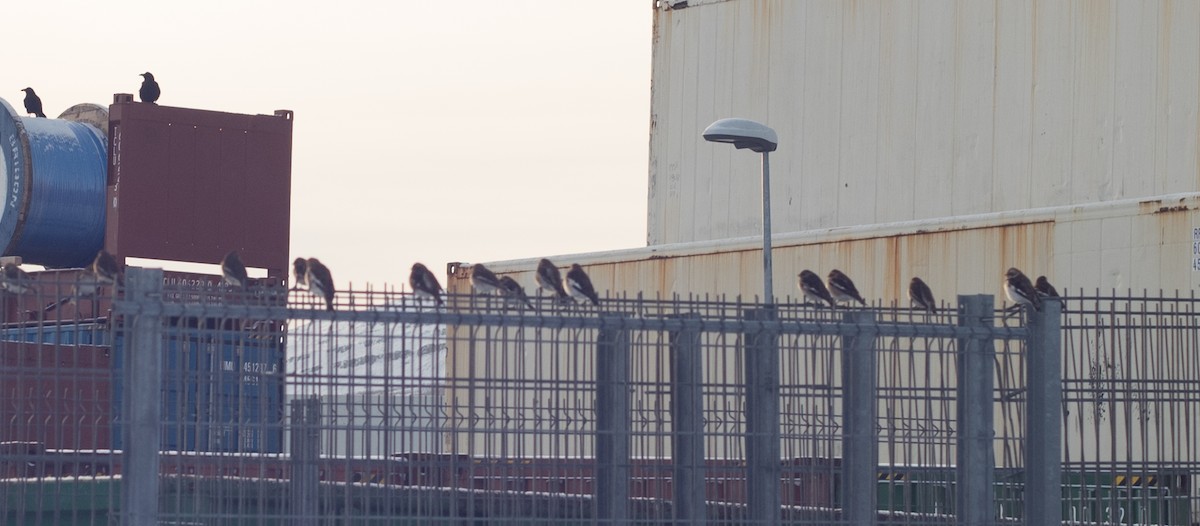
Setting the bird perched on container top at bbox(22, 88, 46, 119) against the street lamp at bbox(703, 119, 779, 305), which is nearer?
the street lamp at bbox(703, 119, 779, 305)

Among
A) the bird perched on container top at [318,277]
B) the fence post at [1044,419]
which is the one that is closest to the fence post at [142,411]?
the bird perched on container top at [318,277]

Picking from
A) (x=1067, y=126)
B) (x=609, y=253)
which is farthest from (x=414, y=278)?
(x=1067, y=126)

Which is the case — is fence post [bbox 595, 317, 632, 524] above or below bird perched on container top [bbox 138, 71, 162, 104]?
below

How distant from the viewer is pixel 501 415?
859cm

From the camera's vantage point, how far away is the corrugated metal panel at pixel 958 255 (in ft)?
60.3

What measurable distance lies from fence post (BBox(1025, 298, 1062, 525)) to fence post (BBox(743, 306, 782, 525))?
1.42 metres

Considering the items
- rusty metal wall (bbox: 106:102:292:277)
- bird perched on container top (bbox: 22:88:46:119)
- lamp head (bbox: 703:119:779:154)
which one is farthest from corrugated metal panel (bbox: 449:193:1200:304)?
bird perched on container top (bbox: 22:88:46:119)

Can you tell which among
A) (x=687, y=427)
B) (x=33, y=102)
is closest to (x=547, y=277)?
(x=687, y=427)

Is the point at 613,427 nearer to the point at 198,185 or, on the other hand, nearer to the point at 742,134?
the point at 742,134

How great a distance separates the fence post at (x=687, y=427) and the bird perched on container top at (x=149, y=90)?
21.0 meters

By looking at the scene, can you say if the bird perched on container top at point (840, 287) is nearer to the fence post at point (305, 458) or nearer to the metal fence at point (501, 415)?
the metal fence at point (501, 415)

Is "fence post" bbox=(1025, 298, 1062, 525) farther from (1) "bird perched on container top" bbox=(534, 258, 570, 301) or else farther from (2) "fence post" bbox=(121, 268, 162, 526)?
(2) "fence post" bbox=(121, 268, 162, 526)

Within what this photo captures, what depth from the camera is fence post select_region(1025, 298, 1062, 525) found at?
925 cm

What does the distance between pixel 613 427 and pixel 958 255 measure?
12.8 metres
